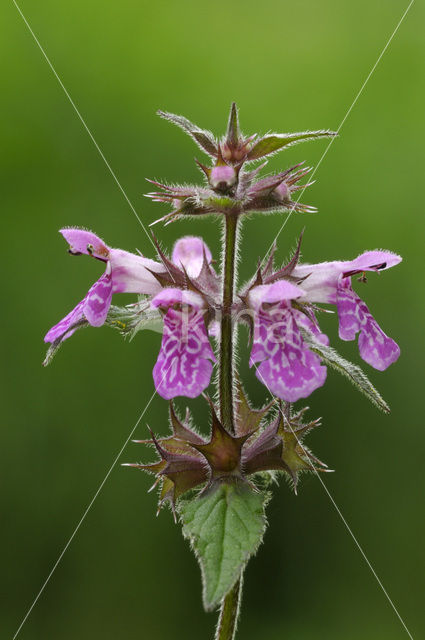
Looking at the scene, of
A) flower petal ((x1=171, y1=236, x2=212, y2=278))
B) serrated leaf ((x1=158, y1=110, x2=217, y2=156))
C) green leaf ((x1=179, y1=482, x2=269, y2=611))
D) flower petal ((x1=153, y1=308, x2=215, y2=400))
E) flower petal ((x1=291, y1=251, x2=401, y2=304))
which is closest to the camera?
green leaf ((x1=179, y1=482, x2=269, y2=611))

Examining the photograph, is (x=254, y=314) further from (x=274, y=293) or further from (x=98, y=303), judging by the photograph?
(x=98, y=303)

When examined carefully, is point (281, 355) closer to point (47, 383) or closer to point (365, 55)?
point (47, 383)

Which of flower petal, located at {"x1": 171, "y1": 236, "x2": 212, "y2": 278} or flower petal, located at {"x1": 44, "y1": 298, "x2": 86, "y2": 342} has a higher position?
flower petal, located at {"x1": 171, "y1": 236, "x2": 212, "y2": 278}

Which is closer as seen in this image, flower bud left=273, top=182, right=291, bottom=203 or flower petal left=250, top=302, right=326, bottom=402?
flower petal left=250, top=302, right=326, bottom=402

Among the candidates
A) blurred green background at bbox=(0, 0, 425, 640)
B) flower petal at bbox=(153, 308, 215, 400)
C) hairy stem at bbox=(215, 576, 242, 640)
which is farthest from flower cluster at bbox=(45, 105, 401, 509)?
blurred green background at bbox=(0, 0, 425, 640)

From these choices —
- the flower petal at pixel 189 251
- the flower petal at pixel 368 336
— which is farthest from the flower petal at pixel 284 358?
the flower petal at pixel 189 251

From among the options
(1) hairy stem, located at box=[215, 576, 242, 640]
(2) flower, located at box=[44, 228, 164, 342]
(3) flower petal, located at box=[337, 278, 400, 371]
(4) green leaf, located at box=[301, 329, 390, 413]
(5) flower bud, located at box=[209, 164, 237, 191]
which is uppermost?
(5) flower bud, located at box=[209, 164, 237, 191]

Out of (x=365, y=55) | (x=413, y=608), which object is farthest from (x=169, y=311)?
(x=365, y=55)

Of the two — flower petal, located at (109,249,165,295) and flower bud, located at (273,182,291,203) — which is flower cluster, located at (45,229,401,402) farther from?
flower bud, located at (273,182,291,203)
